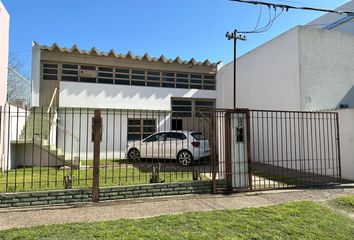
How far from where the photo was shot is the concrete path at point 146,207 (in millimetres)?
4841

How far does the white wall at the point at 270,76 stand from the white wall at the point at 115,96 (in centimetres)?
350

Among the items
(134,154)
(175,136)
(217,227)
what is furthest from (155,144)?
(217,227)

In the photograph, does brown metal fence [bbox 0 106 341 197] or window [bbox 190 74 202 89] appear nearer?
brown metal fence [bbox 0 106 341 197]

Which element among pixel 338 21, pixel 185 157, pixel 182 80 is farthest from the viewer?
pixel 338 21

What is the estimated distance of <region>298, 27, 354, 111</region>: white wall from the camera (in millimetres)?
11008

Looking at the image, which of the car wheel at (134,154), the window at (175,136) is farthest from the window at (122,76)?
the window at (175,136)

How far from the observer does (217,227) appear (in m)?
4.44

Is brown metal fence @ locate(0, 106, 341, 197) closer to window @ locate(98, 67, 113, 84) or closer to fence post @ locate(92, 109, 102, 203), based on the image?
fence post @ locate(92, 109, 102, 203)

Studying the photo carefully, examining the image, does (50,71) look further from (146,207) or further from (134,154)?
(146,207)

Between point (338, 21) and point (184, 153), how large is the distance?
57.6ft

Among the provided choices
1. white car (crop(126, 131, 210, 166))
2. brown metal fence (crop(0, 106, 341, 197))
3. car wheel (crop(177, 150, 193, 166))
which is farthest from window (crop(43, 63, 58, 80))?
car wheel (crop(177, 150, 193, 166))

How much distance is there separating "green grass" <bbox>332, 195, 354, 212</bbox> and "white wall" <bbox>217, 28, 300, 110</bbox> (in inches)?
210

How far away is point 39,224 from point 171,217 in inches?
89.3

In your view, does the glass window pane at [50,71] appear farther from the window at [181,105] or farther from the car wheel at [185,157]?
the car wheel at [185,157]
